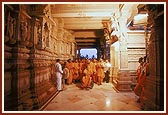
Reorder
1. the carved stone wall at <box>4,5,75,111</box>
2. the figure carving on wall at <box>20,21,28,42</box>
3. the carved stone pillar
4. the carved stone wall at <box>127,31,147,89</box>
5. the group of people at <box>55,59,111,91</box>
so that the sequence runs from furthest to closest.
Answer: the group of people at <box>55,59,111,91</box> → the carved stone wall at <box>127,31,147,89</box> → the figure carving on wall at <box>20,21,28,42</box> → the carved stone wall at <box>4,5,75,111</box> → the carved stone pillar

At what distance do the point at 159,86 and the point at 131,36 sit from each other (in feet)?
23.6

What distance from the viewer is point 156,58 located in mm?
4609

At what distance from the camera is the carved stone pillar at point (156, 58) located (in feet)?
14.5

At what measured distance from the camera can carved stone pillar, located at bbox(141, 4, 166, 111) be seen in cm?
442

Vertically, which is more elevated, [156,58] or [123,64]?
[156,58]

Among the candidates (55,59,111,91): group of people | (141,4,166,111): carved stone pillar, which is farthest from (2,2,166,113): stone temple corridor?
(55,59,111,91): group of people

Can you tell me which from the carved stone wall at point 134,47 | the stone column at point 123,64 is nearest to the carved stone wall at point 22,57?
the stone column at point 123,64

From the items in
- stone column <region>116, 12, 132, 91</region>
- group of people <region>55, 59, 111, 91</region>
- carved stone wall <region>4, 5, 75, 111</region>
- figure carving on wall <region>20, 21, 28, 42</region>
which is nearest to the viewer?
carved stone wall <region>4, 5, 75, 111</region>

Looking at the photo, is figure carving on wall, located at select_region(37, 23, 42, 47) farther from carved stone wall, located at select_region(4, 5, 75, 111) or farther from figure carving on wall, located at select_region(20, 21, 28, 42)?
figure carving on wall, located at select_region(20, 21, 28, 42)

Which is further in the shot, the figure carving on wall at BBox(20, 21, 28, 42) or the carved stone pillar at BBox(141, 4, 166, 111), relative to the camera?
the figure carving on wall at BBox(20, 21, 28, 42)

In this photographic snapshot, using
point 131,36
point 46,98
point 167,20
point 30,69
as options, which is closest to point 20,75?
point 30,69

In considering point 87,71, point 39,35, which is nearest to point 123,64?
point 87,71

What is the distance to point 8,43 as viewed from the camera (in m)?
4.87

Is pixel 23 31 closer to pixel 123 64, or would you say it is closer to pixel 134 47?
pixel 123 64
